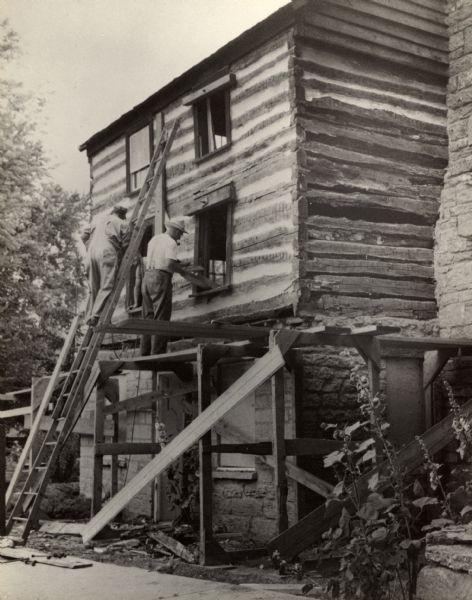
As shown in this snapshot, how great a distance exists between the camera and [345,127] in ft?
35.3

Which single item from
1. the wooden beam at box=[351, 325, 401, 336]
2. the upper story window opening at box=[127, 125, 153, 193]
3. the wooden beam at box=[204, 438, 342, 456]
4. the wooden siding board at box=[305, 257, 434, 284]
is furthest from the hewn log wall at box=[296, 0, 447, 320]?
the upper story window opening at box=[127, 125, 153, 193]

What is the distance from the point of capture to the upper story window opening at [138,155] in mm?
14250

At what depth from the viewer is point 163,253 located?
11.1m

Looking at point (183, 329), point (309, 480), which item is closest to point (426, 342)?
point (309, 480)

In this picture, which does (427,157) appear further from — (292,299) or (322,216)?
(292,299)

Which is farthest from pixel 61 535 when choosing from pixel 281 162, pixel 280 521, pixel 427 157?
pixel 427 157

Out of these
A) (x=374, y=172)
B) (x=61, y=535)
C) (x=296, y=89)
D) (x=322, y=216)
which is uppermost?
(x=296, y=89)

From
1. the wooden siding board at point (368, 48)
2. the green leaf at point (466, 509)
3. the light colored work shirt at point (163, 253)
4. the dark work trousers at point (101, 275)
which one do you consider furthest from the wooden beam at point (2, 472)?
the wooden siding board at point (368, 48)

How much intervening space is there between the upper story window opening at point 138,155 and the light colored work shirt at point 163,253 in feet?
10.4

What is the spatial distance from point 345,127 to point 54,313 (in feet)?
21.5

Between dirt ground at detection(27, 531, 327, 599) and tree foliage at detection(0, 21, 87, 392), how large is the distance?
142 inches

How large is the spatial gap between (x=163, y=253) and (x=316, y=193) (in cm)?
243

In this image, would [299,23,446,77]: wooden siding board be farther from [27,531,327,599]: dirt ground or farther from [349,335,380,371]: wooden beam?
Answer: [27,531,327,599]: dirt ground

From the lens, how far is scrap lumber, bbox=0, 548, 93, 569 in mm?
7020
